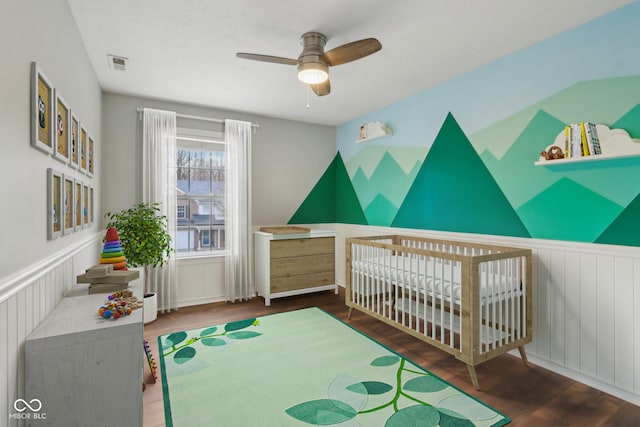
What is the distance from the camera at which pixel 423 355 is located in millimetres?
2430

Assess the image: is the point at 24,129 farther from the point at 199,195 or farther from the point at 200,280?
the point at 200,280

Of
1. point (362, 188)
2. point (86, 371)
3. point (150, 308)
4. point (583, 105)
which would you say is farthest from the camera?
point (362, 188)

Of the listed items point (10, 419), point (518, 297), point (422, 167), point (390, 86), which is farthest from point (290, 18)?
point (518, 297)

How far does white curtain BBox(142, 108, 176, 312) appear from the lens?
11.2 ft

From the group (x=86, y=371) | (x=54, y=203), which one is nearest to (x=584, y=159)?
(x=86, y=371)

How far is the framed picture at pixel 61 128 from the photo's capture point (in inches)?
59.0

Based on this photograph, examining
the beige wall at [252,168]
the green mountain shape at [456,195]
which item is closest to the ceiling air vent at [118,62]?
the beige wall at [252,168]

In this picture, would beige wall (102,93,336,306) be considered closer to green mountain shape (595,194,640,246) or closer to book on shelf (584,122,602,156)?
book on shelf (584,122,602,156)

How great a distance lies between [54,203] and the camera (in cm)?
150

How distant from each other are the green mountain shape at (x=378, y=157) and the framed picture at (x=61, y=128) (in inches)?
116

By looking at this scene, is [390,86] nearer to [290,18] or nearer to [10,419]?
[290,18]

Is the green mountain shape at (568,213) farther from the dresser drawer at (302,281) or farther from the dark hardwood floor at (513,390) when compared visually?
the dresser drawer at (302,281)

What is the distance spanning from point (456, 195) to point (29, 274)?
3004 mm

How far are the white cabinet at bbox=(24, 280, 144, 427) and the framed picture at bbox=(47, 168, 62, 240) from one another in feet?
1.38
